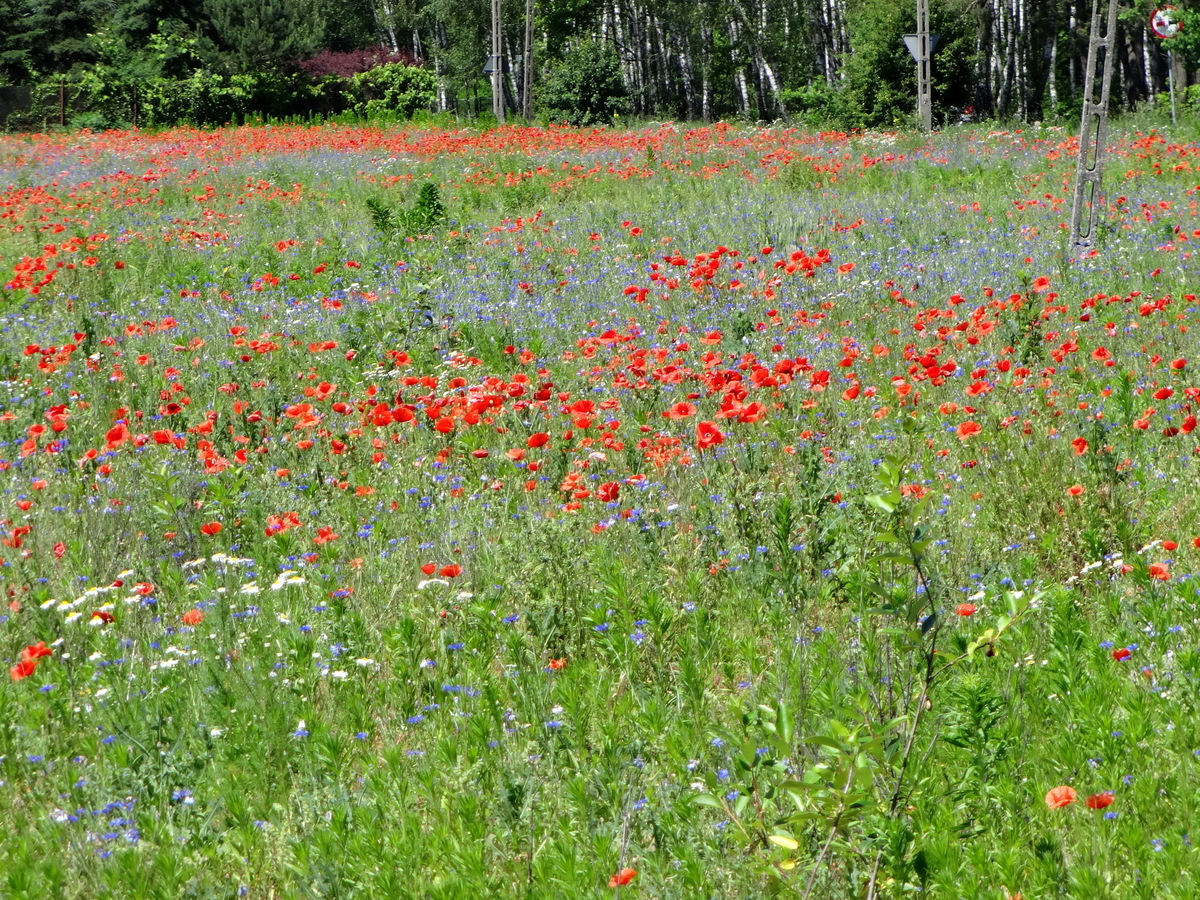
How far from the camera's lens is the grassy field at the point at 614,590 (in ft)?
7.59

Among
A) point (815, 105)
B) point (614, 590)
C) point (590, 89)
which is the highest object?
point (590, 89)

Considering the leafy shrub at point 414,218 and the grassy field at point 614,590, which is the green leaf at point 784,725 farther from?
the leafy shrub at point 414,218

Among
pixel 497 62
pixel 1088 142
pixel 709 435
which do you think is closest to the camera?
pixel 709 435

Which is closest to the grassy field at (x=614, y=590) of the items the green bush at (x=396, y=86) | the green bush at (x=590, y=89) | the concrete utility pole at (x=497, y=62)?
the concrete utility pole at (x=497, y=62)

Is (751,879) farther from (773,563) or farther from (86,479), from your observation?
(86,479)

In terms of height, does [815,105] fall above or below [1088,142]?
above

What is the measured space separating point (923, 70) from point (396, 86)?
2572 cm

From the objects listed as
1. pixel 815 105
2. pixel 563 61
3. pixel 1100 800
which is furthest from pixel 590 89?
pixel 1100 800

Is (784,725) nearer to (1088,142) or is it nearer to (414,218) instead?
(1088,142)

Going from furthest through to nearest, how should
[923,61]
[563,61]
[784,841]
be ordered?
[563,61] < [923,61] < [784,841]

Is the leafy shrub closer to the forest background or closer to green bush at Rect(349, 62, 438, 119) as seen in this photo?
the forest background

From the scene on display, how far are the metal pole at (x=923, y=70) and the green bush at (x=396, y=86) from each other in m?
23.3

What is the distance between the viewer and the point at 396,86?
4172 cm

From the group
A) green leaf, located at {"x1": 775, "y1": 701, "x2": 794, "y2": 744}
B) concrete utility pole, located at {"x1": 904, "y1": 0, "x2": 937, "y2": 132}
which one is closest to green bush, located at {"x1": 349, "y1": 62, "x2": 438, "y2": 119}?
concrete utility pole, located at {"x1": 904, "y1": 0, "x2": 937, "y2": 132}
